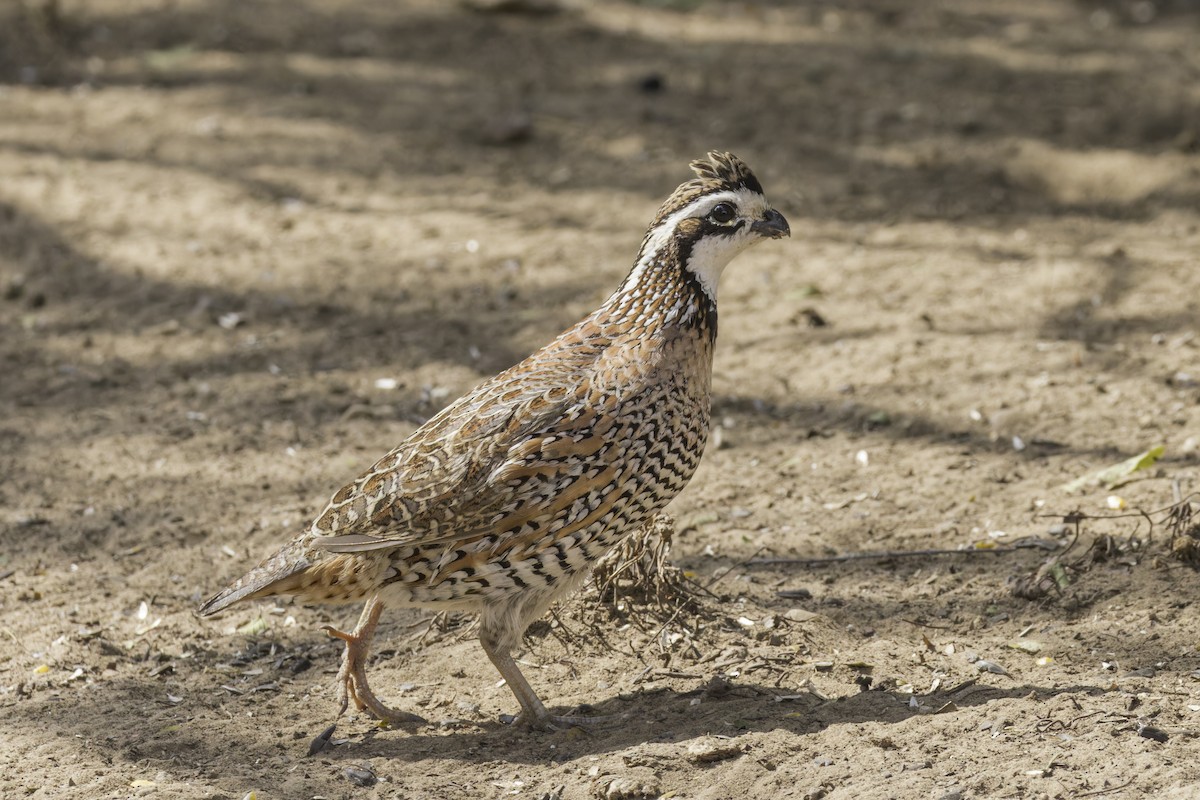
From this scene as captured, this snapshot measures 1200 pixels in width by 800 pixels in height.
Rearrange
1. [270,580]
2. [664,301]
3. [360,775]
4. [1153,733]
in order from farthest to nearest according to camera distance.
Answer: [664,301], [270,580], [360,775], [1153,733]

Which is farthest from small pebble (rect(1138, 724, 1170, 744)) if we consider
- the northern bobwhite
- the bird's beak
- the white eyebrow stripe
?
the white eyebrow stripe

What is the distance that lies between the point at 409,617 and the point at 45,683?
1540 mm

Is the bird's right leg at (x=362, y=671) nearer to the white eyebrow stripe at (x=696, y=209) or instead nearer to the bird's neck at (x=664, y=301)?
the bird's neck at (x=664, y=301)

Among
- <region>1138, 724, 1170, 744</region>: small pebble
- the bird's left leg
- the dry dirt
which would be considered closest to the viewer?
<region>1138, 724, 1170, 744</region>: small pebble

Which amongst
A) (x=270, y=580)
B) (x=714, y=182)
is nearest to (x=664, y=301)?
(x=714, y=182)

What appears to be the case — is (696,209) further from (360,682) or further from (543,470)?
(360,682)

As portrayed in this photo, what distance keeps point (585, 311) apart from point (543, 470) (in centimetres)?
382

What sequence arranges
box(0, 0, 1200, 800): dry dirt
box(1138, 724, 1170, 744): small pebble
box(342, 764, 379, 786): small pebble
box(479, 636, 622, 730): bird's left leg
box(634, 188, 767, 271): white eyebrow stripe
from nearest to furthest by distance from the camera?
1. box(1138, 724, 1170, 744): small pebble
2. box(342, 764, 379, 786): small pebble
3. box(0, 0, 1200, 800): dry dirt
4. box(479, 636, 622, 730): bird's left leg
5. box(634, 188, 767, 271): white eyebrow stripe

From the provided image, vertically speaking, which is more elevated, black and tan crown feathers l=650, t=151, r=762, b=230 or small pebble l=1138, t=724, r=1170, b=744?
black and tan crown feathers l=650, t=151, r=762, b=230

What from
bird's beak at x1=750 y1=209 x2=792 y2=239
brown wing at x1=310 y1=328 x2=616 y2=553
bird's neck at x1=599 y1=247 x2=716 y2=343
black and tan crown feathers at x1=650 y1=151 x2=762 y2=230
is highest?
black and tan crown feathers at x1=650 y1=151 x2=762 y2=230

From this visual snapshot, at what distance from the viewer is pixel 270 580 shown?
541 cm

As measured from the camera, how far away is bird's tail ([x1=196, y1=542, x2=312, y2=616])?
5.41 m

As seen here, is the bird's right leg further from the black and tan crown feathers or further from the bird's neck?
the black and tan crown feathers

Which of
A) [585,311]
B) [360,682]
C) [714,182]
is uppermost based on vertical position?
[714,182]
